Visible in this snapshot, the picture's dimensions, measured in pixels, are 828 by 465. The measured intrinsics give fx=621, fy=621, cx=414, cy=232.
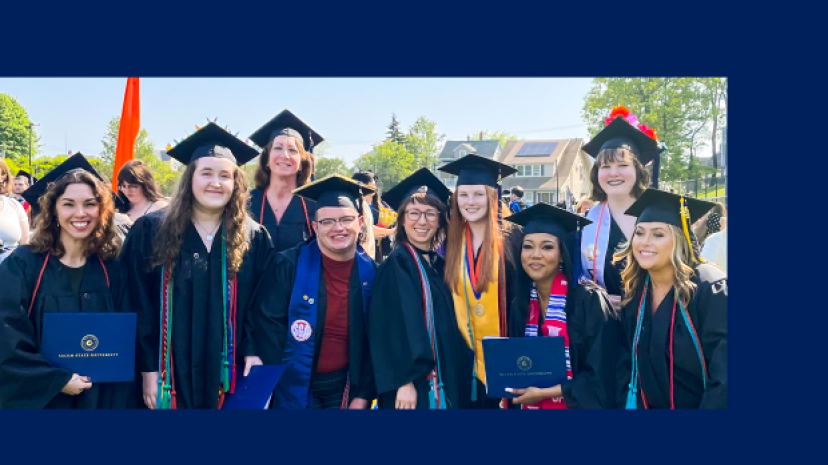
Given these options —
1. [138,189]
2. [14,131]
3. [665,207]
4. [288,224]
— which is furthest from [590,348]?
[14,131]

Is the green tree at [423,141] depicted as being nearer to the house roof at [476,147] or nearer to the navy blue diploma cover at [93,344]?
the house roof at [476,147]

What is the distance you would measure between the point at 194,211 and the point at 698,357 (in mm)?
3118

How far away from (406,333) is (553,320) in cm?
90

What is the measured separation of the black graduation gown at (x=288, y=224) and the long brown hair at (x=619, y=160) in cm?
202

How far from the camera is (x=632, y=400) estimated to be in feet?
11.9

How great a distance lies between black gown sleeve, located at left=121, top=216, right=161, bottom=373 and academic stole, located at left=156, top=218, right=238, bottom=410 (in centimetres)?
6

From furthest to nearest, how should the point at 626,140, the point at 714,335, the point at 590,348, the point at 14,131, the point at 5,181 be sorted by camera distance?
1. the point at 14,131
2. the point at 5,181
3. the point at 626,140
4. the point at 590,348
5. the point at 714,335

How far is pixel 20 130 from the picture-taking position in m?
5.87

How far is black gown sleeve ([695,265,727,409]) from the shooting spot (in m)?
3.44

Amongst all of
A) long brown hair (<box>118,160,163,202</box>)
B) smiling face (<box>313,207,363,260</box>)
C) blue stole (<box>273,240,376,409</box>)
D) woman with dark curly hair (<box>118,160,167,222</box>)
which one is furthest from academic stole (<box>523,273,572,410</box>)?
long brown hair (<box>118,160,163,202</box>)

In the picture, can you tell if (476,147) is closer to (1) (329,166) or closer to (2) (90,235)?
(1) (329,166)

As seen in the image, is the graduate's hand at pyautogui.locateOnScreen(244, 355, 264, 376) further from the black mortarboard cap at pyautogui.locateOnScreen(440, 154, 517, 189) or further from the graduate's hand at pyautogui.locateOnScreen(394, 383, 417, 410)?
the black mortarboard cap at pyautogui.locateOnScreen(440, 154, 517, 189)

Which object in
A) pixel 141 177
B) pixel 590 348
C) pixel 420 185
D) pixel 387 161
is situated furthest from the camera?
pixel 387 161

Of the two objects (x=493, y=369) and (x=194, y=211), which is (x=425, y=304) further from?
(x=194, y=211)
